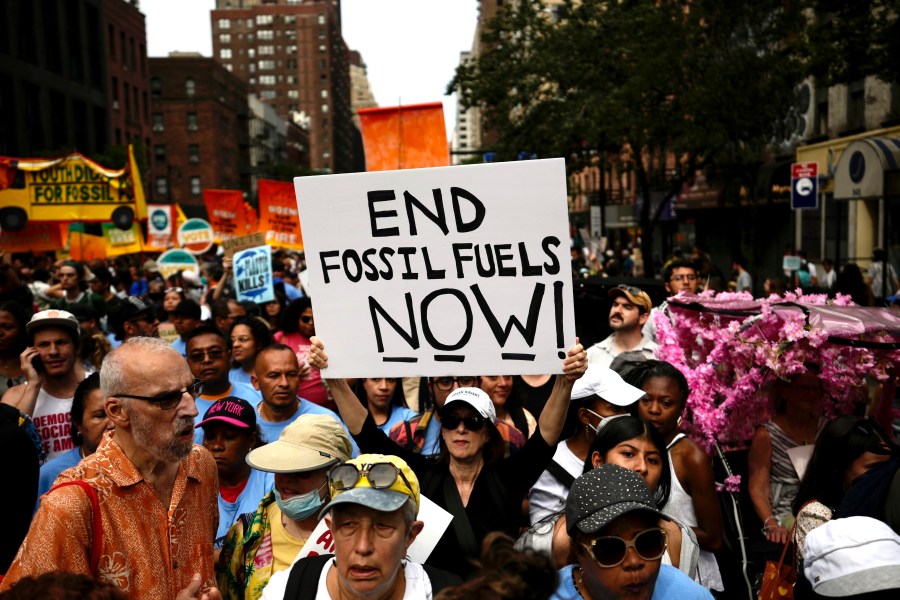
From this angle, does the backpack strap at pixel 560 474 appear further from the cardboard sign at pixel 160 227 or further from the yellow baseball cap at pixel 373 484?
the cardboard sign at pixel 160 227

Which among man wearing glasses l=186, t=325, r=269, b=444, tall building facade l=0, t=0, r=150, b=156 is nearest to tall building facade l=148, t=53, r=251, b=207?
tall building facade l=0, t=0, r=150, b=156

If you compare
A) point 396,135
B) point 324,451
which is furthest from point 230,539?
point 396,135

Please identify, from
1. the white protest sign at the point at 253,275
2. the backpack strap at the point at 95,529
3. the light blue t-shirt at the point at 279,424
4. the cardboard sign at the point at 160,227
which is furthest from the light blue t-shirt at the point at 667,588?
the cardboard sign at the point at 160,227

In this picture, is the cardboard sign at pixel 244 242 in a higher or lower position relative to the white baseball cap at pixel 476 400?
higher

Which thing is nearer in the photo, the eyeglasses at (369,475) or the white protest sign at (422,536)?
the eyeglasses at (369,475)

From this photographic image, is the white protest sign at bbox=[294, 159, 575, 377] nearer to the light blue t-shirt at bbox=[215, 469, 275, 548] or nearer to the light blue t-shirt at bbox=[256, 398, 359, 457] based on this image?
the light blue t-shirt at bbox=[215, 469, 275, 548]

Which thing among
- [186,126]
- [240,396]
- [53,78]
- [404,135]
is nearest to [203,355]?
[240,396]

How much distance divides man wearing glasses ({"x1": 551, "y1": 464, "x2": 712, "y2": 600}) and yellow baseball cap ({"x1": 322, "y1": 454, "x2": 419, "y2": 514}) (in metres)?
0.57

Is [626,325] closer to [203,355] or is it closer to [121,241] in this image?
[203,355]

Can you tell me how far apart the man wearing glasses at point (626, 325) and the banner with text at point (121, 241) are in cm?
1401

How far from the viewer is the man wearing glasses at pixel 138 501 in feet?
9.17

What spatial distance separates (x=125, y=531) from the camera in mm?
2938

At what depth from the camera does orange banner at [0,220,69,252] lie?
15.9 meters

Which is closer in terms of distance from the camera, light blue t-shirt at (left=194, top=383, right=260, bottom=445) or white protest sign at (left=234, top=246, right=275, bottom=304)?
light blue t-shirt at (left=194, top=383, right=260, bottom=445)
